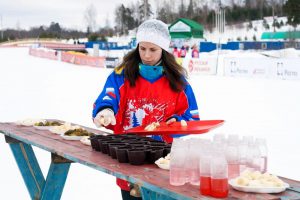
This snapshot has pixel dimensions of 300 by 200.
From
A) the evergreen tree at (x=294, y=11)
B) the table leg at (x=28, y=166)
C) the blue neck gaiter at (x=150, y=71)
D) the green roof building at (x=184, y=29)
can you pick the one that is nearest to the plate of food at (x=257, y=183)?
the blue neck gaiter at (x=150, y=71)

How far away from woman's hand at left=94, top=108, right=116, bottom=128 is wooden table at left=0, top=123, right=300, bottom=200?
0.19m

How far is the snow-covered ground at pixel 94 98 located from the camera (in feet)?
20.8

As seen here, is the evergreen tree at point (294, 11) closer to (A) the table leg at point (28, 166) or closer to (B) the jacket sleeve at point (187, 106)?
(A) the table leg at point (28, 166)

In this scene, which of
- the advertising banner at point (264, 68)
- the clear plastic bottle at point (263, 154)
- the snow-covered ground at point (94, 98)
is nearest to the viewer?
the clear plastic bottle at point (263, 154)

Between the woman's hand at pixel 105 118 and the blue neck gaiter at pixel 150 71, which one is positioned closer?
the woman's hand at pixel 105 118

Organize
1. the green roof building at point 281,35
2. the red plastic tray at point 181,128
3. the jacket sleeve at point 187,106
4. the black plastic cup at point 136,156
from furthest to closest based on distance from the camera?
1. the green roof building at point 281,35
2. the jacket sleeve at point 187,106
3. the red plastic tray at point 181,128
4. the black plastic cup at point 136,156

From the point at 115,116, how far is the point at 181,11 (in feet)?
242

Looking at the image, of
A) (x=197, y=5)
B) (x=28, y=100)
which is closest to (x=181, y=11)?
(x=197, y=5)

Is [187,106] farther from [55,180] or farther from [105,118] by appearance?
[55,180]

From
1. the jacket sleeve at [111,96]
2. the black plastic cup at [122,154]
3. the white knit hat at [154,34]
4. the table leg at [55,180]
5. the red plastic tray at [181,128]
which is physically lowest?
the table leg at [55,180]

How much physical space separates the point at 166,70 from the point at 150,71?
0.37ft

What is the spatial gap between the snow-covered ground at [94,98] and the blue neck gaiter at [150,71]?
2.55 meters

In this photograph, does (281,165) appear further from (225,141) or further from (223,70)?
(223,70)

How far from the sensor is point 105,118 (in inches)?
134
